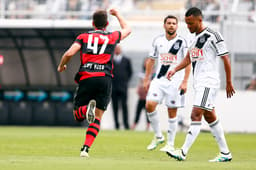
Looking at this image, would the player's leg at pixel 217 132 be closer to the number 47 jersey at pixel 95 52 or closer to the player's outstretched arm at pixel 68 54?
the number 47 jersey at pixel 95 52

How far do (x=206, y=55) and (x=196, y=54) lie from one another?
0.49 ft

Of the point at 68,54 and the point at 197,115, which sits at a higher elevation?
the point at 68,54

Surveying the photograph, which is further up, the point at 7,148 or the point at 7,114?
the point at 7,148

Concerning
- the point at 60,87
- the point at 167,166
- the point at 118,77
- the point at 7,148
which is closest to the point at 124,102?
the point at 118,77

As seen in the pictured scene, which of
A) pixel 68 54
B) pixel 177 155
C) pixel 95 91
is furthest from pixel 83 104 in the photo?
pixel 177 155

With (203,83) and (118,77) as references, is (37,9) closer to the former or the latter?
(118,77)

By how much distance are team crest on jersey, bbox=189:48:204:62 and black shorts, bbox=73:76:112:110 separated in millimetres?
1278

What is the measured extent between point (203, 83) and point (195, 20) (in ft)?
3.11

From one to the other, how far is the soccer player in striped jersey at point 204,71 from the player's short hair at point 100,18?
46.6 inches

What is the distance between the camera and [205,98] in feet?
36.9

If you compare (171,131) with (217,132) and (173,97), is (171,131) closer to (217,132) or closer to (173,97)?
→ (173,97)

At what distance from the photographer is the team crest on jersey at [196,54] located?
37.2 ft

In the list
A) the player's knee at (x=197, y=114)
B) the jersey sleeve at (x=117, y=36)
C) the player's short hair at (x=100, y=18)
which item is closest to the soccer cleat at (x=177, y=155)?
the player's knee at (x=197, y=114)

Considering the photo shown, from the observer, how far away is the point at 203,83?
11.3 metres
